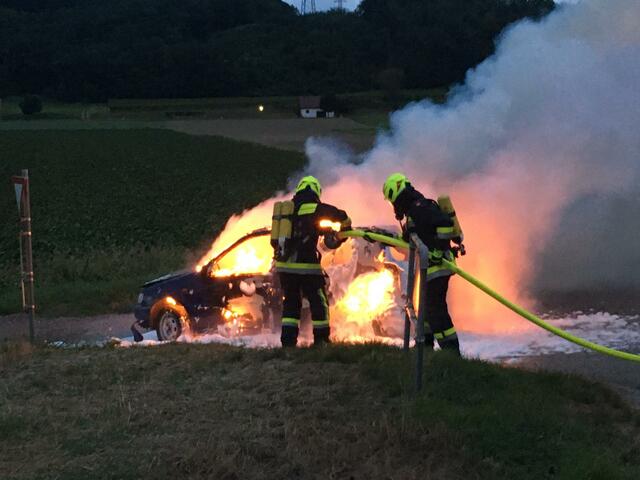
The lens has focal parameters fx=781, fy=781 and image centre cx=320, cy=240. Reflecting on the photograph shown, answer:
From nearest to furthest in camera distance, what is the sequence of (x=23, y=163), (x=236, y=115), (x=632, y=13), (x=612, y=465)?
(x=612, y=465) < (x=632, y=13) < (x=23, y=163) < (x=236, y=115)

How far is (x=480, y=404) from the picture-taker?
5633 mm

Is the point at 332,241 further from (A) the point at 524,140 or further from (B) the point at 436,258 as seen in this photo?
(A) the point at 524,140

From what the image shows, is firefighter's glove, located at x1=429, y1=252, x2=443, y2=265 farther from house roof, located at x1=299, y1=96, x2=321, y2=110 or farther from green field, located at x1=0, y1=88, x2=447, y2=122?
house roof, located at x1=299, y1=96, x2=321, y2=110

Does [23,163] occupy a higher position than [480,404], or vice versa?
[23,163]

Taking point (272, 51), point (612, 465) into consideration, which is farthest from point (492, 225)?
point (272, 51)

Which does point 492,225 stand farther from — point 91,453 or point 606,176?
point 91,453

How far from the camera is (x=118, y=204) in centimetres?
2745

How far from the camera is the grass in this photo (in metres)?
4.68

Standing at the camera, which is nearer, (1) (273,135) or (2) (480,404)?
(2) (480,404)

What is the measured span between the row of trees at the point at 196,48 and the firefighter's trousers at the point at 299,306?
24.7m

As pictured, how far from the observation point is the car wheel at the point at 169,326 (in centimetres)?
965

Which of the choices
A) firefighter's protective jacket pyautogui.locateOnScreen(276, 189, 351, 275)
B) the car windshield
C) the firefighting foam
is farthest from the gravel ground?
firefighter's protective jacket pyautogui.locateOnScreen(276, 189, 351, 275)

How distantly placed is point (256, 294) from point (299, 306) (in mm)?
1342

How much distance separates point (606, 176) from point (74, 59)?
95.1 metres
